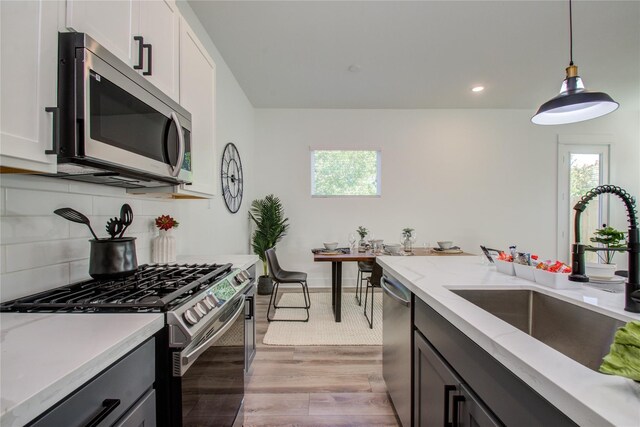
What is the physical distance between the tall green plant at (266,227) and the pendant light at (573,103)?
321 cm

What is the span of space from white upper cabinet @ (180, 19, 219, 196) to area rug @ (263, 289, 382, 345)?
1.53 metres

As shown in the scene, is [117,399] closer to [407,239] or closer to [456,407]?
[456,407]

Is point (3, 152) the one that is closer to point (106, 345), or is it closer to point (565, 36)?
point (106, 345)

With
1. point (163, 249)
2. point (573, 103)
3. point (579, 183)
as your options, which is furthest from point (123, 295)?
point (579, 183)

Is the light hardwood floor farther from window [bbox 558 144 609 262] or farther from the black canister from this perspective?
window [bbox 558 144 609 262]

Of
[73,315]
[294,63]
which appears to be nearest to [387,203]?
[294,63]

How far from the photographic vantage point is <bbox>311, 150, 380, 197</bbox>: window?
4551mm

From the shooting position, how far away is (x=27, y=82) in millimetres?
720

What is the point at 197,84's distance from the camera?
1704 mm

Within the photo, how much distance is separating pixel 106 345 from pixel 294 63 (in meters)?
3.25

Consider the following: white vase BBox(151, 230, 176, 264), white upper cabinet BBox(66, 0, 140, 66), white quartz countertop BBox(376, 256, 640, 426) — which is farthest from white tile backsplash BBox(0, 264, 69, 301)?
white quartz countertop BBox(376, 256, 640, 426)

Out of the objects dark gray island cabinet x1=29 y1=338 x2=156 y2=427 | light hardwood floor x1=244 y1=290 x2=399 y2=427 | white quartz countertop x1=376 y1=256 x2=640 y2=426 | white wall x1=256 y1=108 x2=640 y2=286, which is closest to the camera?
white quartz countertop x1=376 y1=256 x2=640 y2=426

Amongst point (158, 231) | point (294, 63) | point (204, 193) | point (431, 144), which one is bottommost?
point (158, 231)

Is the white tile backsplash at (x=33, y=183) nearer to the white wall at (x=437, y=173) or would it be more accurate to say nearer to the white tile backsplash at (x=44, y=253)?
the white tile backsplash at (x=44, y=253)
